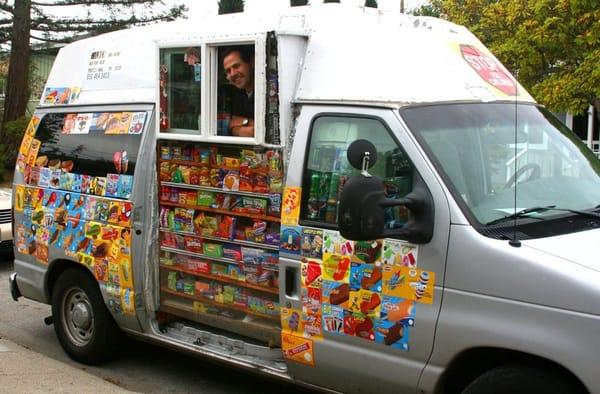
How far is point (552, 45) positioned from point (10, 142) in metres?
15.8

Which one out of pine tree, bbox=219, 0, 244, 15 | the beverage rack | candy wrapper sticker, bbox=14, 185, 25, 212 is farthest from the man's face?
pine tree, bbox=219, 0, 244, 15

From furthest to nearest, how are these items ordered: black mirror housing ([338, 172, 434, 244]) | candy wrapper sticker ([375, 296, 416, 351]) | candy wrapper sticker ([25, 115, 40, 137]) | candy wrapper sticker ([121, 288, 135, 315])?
candy wrapper sticker ([25, 115, 40, 137]) → candy wrapper sticker ([121, 288, 135, 315]) → candy wrapper sticker ([375, 296, 416, 351]) → black mirror housing ([338, 172, 434, 244])

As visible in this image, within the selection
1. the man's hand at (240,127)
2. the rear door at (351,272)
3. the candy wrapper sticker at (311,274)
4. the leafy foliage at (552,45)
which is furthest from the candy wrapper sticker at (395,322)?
the leafy foliage at (552,45)

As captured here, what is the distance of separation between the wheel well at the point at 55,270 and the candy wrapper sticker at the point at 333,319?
2582 millimetres

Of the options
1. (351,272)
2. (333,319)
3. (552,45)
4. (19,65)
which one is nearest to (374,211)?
(351,272)

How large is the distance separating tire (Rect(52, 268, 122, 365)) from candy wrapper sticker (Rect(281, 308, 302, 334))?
1.98 m

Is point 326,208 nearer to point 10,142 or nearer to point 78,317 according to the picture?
point 78,317

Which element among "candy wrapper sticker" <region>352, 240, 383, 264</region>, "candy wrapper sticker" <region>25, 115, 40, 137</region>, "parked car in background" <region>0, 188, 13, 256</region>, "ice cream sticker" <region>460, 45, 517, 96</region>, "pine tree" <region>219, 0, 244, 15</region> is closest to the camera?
"candy wrapper sticker" <region>352, 240, 383, 264</region>

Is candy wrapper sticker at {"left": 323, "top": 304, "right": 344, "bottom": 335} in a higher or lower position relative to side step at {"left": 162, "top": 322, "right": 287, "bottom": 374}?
higher

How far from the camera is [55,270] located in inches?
234

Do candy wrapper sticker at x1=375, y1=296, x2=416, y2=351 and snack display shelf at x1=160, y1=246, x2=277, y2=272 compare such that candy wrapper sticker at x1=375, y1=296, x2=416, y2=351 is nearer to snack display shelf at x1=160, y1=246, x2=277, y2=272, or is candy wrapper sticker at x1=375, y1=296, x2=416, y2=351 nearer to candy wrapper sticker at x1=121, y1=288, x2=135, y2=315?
snack display shelf at x1=160, y1=246, x2=277, y2=272

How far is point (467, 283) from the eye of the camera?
11.1ft

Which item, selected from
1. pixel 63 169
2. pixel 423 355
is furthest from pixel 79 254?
pixel 423 355

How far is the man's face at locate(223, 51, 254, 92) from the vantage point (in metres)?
4.44
